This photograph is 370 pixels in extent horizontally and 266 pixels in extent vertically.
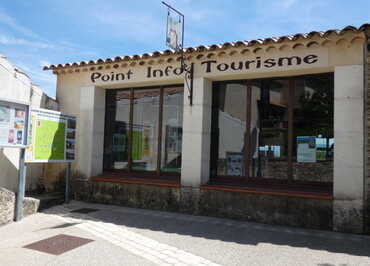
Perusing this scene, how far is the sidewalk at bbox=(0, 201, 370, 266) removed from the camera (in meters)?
4.41

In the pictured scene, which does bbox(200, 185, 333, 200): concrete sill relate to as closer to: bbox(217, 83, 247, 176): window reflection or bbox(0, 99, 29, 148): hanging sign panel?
bbox(217, 83, 247, 176): window reflection

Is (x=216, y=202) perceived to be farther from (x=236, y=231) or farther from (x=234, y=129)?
(x=234, y=129)

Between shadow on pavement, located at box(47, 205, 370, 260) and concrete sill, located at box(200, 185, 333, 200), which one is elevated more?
concrete sill, located at box(200, 185, 333, 200)

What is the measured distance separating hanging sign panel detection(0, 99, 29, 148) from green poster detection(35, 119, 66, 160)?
690mm

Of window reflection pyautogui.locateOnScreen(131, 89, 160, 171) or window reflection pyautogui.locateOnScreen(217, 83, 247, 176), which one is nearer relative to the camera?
window reflection pyautogui.locateOnScreen(217, 83, 247, 176)

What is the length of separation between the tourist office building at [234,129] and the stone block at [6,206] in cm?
231

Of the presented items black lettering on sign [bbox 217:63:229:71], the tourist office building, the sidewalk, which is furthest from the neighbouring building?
black lettering on sign [bbox 217:63:229:71]

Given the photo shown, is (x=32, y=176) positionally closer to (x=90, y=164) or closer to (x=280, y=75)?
(x=90, y=164)

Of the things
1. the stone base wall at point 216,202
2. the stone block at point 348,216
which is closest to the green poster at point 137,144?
the stone base wall at point 216,202

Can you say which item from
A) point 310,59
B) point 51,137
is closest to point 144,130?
point 51,137

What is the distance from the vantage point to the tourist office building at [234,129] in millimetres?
5938

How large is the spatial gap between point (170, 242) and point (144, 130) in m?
4.01

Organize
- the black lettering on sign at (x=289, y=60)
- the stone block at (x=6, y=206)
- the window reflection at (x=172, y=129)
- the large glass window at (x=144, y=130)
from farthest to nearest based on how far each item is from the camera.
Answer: the large glass window at (x=144, y=130)
the window reflection at (x=172, y=129)
the black lettering on sign at (x=289, y=60)
the stone block at (x=6, y=206)

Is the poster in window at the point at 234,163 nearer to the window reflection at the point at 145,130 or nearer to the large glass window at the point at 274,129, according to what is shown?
the large glass window at the point at 274,129
